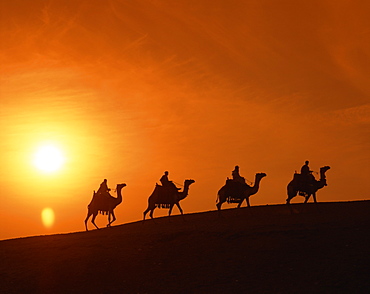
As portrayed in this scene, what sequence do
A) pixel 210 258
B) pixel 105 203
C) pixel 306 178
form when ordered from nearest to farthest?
pixel 210 258
pixel 306 178
pixel 105 203

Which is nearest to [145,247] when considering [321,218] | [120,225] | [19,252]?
[19,252]

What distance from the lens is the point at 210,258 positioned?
84.9 feet

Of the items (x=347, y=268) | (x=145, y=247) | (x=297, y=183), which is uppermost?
(x=297, y=183)

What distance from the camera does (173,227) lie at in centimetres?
3347

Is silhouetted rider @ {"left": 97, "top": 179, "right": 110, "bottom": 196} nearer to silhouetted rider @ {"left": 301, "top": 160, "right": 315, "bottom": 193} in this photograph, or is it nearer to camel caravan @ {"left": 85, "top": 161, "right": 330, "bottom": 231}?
camel caravan @ {"left": 85, "top": 161, "right": 330, "bottom": 231}

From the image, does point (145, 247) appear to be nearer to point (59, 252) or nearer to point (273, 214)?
point (59, 252)

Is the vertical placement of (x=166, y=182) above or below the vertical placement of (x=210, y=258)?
above

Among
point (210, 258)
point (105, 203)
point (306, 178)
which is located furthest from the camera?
point (105, 203)

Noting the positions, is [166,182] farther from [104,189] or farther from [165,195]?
[104,189]

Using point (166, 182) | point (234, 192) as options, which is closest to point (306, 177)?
point (234, 192)

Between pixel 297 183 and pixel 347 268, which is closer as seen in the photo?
pixel 347 268

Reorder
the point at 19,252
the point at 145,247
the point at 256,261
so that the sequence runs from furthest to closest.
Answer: the point at 19,252 < the point at 145,247 < the point at 256,261

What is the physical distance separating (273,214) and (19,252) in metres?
12.6

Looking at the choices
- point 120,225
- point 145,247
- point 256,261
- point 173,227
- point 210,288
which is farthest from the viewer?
point 120,225
